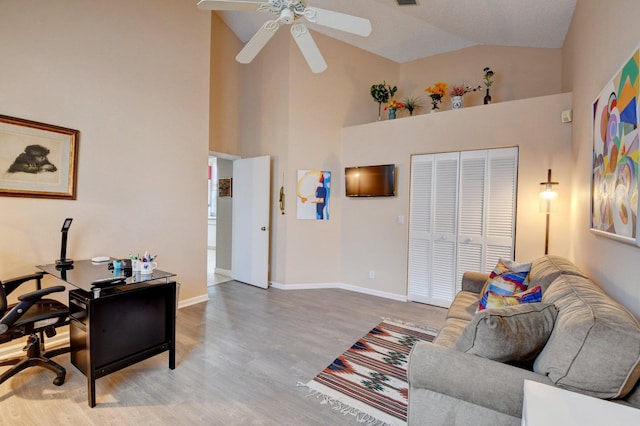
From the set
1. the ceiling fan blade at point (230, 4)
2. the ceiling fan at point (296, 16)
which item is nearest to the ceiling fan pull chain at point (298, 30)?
the ceiling fan at point (296, 16)

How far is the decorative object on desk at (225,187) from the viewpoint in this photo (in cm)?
546

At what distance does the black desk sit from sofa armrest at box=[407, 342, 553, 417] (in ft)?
6.26

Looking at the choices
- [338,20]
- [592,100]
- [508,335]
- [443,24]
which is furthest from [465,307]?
[443,24]

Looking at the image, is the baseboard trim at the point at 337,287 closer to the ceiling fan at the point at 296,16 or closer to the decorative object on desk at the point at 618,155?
the decorative object on desk at the point at 618,155

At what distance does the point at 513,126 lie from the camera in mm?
3457

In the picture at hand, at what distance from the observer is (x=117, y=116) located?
3.07m

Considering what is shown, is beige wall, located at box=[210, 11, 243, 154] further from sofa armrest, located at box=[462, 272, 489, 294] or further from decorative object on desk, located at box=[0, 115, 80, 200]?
sofa armrest, located at box=[462, 272, 489, 294]

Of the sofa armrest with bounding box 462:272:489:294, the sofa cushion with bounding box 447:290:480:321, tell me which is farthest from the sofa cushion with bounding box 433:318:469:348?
the sofa armrest with bounding box 462:272:489:294

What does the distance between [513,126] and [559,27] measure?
53.0 inches

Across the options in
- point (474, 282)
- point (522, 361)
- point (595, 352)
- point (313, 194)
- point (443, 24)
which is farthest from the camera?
point (313, 194)

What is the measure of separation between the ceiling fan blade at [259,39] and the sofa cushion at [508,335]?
235 centimetres

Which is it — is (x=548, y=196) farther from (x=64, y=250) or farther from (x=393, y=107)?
(x=64, y=250)

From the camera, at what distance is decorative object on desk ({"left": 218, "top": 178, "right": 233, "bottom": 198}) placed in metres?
5.46

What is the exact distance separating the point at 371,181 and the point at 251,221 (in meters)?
2.04
